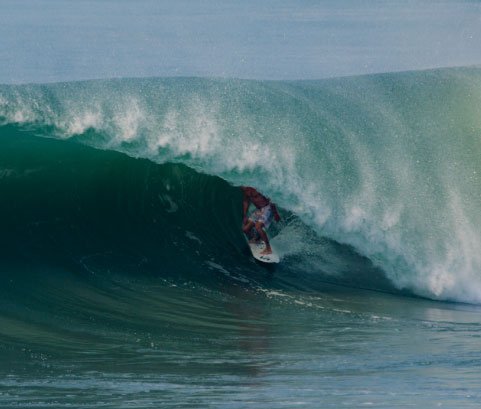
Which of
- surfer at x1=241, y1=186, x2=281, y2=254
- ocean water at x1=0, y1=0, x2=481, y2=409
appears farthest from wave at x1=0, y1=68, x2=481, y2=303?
surfer at x1=241, y1=186, x2=281, y2=254

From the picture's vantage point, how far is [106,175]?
41.3 feet

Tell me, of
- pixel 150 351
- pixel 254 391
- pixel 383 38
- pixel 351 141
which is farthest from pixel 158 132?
pixel 383 38

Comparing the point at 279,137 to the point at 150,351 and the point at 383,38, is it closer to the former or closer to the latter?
the point at 150,351

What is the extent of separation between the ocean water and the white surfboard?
0.08 m

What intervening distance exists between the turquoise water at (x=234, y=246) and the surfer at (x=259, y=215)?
0.22m

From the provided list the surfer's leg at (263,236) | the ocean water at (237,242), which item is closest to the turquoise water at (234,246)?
the ocean water at (237,242)

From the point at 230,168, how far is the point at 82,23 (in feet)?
56.7

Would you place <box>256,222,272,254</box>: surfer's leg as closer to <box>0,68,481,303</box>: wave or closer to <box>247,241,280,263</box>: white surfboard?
<box>247,241,280,263</box>: white surfboard

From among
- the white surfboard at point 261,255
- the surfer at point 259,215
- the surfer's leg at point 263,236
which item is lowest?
the white surfboard at point 261,255

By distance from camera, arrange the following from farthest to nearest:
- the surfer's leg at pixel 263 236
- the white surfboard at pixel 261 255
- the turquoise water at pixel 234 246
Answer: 1. the surfer's leg at pixel 263 236
2. the white surfboard at pixel 261 255
3. the turquoise water at pixel 234 246

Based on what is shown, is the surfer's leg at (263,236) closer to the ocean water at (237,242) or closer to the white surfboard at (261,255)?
the white surfboard at (261,255)

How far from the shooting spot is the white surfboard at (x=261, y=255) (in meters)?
11.3

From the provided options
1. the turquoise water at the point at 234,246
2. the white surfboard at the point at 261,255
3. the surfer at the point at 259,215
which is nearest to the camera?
the turquoise water at the point at 234,246

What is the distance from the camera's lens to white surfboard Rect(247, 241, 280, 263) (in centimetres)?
1127
